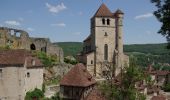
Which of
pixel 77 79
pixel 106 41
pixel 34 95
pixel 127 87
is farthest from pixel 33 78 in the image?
pixel 106 41

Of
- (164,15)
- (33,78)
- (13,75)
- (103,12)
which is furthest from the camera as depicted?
(103,12)

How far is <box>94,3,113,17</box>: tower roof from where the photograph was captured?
66000 mm

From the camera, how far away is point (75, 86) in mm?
41344

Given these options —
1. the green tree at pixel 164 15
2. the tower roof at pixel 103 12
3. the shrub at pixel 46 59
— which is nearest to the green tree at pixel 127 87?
the green tree at pixel 164 15

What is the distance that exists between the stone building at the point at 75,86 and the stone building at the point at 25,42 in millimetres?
18662

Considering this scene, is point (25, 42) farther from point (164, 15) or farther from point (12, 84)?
point (164, 15)

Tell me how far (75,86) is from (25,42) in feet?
73.1

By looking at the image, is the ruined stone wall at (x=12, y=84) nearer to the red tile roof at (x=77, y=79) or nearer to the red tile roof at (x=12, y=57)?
the red tile roof at (x=12, y=57)

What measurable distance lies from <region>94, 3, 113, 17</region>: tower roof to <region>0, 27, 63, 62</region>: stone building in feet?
35.2

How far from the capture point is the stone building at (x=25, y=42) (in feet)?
188

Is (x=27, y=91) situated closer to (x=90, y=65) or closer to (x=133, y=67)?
(x=133, y=67)

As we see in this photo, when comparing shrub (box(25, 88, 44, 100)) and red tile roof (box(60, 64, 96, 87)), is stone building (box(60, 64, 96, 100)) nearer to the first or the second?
red tile roof (box(60, 64, 96, 87))

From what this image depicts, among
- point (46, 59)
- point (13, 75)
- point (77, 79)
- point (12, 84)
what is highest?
point (46, 59)

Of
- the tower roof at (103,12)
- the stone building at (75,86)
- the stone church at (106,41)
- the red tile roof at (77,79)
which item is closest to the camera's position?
the stone building at (75,86)
